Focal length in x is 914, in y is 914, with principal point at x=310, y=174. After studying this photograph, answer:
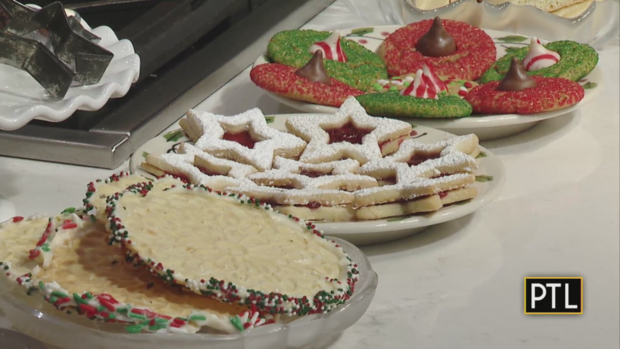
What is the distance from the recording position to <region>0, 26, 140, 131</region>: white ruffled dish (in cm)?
96

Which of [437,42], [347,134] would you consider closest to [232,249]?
[347,134]

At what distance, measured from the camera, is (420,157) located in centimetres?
131

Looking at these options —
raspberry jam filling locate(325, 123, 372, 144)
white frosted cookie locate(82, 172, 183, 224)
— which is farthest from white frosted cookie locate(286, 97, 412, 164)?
white frosted cookie locate(82, 172, 183, 224)

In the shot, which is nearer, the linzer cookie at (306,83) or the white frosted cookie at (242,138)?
the white frosted cookie at (242,138)

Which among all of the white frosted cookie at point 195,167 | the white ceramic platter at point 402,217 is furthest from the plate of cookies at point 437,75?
the white frosted cookie at point 195,167

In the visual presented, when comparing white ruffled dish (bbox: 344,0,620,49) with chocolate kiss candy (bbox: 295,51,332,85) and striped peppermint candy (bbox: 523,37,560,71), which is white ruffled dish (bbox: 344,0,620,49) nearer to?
striped peppermint candy (bbox: 523,37,560,71)

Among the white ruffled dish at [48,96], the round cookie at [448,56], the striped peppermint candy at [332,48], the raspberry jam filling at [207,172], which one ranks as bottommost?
the round cookie at [448,56]

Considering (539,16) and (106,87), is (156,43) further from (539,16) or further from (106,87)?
(539,16)

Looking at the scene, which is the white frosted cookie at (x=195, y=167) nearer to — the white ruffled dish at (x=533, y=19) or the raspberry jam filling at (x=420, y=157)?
the raspberry jam filling at (x=420, y=157)

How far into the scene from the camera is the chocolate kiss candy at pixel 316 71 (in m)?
1.56

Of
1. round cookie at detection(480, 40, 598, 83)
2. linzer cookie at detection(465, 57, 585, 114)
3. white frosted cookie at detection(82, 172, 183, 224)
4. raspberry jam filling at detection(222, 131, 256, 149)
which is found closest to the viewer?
white frosted cookie at detection(82, 172, 183, 224)

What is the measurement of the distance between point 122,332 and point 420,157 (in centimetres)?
61

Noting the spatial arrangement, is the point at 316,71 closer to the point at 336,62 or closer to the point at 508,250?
the point at 336,62

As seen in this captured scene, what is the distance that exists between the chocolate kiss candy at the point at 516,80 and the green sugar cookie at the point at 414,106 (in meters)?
0.10
